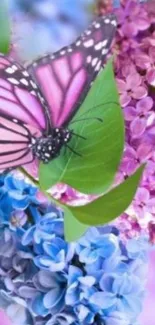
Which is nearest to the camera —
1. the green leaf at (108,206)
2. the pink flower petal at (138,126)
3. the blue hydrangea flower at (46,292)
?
the green leaf at (108,206)

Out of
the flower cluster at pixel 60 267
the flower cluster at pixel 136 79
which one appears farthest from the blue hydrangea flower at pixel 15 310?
the flower cluster at pixel 136 79

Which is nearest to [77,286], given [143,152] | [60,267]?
[60,267]

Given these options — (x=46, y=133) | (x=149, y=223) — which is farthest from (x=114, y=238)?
(x=46, y=133)

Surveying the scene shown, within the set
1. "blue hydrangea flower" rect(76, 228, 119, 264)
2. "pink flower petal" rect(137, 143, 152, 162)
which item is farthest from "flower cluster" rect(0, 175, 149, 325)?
"pink flower petal" rect(137, 143, 152, 162)

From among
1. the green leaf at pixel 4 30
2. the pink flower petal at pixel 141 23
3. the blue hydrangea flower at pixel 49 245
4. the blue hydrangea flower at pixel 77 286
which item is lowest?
the blue hydrangea flower at pixel 77 286

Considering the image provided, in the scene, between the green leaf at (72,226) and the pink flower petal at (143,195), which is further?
the pink flower petal at (143,195)

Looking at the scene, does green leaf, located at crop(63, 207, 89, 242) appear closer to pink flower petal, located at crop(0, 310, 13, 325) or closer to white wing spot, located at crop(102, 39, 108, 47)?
white wing spot, located at crop(102, 39, 108, 47)

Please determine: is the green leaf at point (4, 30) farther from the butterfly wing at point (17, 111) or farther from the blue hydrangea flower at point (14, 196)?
the blue hydrangea flower at point (14, 196)

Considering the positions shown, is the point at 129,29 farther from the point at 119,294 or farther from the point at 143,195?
the point at 119,294
